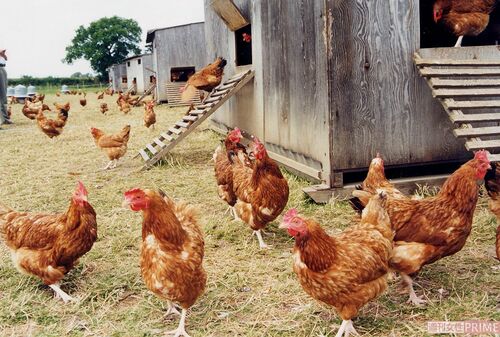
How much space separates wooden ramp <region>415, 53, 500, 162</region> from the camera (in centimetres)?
469

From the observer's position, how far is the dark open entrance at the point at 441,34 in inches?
278

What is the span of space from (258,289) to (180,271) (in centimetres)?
88

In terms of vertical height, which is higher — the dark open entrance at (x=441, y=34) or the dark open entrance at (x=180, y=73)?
the dark open entrance at (x=180, y=73)

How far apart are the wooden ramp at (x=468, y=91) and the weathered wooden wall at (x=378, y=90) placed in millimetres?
313

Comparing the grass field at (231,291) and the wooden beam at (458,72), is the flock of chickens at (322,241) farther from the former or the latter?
the wooden beam at (458,72)

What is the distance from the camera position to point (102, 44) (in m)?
78.8

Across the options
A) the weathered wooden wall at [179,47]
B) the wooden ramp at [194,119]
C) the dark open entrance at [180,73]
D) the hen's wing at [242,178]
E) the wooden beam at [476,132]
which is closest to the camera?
the hen's wing at [242,178]

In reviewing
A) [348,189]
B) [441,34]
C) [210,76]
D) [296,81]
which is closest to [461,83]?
[348,189]

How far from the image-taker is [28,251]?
3578mm

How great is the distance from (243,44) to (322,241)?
8237 mm

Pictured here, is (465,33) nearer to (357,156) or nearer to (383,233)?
(357,156)

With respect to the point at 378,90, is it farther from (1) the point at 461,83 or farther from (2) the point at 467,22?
(2) the point at 467,22

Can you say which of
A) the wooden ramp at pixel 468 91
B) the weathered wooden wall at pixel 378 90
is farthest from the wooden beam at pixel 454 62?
the weathered wooden wall at pixel 378 90

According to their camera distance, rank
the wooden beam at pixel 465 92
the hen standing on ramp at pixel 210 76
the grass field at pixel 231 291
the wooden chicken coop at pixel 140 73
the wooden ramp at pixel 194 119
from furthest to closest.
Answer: the wooden chicken coop at pixel 140 73
the hen standing on ramp at pixel 210 76
the wooden ramp at pixel 194 119
the wooden beam at pixel 465 92
the grass field at pixel 231 291
